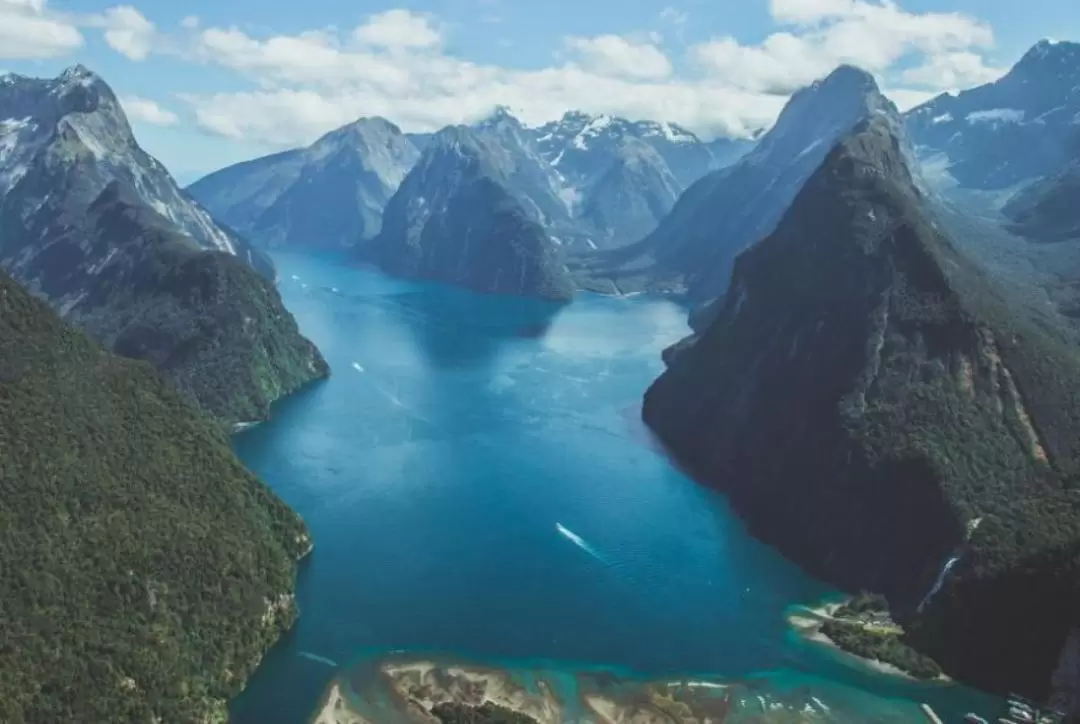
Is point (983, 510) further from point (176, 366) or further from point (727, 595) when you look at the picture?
point (176, 366)

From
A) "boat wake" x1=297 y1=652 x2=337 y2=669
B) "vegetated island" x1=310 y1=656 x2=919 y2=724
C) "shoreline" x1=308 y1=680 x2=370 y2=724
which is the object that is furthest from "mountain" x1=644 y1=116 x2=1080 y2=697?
"boat wake" x1=297 y1=652 x2=337 y2=669

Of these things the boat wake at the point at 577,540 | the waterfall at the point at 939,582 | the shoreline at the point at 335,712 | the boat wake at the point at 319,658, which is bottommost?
the shoreline at the point at 335,712

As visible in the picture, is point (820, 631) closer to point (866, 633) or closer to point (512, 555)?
point (866, 633)

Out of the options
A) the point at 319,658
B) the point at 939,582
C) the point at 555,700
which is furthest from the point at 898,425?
the point at 319,658

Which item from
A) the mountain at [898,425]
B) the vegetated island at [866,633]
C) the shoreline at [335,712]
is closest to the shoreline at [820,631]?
the vegetated island at [866,633]

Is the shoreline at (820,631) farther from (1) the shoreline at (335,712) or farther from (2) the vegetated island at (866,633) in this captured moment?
(1) the shoreline at (335,712)

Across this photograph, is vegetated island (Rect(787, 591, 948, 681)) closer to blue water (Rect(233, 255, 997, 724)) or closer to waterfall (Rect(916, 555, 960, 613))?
blue water (Rect(233, 255, 997, 724))
